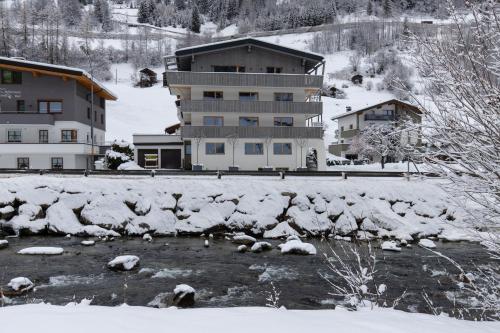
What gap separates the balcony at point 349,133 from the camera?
53.9m

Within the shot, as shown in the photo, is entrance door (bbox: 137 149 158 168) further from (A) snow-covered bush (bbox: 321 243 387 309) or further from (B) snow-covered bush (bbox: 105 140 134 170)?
(A) snow-covered bush (bbox: 321 243 387 309)

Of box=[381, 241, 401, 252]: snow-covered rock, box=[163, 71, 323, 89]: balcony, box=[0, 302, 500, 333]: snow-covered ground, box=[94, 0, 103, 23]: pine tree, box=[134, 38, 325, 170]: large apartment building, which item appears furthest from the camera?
box=[94, 0, 103, 23]: pine tree

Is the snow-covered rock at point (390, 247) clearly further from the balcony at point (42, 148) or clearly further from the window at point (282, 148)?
the balcony at point (42, 148)

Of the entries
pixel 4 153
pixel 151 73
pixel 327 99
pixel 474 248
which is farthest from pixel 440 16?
pixel 151 73

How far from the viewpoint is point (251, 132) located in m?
33.6

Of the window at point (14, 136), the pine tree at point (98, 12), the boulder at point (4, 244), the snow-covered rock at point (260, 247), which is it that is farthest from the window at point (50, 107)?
the pine tree at point (98, 12)

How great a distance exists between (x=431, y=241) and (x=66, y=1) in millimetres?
198128

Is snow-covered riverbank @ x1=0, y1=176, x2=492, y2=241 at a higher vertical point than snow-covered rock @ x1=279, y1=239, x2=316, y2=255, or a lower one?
higher

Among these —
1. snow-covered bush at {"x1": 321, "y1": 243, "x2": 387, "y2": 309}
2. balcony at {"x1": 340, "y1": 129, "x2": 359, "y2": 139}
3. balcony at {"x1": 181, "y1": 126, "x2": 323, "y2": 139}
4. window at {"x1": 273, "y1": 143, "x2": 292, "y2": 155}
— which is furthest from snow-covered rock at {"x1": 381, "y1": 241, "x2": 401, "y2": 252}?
balcony at {"x1": 340, "y1": 129, "x2": 359, "y2": 139}

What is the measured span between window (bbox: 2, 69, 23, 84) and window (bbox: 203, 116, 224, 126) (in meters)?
18.7

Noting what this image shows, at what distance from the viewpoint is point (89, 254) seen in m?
16.4

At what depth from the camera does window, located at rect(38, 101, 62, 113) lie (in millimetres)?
35719

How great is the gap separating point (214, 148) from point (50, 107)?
17070mm

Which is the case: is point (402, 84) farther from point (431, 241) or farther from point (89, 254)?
point (431, 241)
